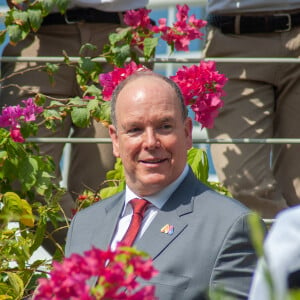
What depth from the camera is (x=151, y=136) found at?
10.7 feet

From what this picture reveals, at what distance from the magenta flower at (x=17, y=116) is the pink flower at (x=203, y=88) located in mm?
639

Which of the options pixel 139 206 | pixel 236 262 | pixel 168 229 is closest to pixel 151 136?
pixel 139 206

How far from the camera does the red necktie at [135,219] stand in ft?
10.2

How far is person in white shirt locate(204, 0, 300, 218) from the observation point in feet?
14.6

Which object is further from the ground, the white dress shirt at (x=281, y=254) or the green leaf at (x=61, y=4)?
the white dress shirt at (x=281, y=254)

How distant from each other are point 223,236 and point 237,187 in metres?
1.50

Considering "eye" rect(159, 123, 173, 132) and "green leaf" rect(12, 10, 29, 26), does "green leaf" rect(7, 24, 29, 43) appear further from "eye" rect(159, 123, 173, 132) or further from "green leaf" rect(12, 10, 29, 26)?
"eye" rect(159, 123, 173, 132)

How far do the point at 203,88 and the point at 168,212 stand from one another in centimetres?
112

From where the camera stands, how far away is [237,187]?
4.45 meters

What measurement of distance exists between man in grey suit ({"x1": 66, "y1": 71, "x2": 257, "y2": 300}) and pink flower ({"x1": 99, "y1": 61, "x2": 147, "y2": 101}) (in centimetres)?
60

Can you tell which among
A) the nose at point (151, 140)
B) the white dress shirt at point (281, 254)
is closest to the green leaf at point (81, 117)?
the nose at point (151, 140)

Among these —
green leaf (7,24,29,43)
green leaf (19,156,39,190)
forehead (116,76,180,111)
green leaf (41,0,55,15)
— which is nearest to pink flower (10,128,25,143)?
green leaf (19,156,39,190)

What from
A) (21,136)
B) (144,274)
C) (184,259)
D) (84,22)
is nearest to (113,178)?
(21,136)

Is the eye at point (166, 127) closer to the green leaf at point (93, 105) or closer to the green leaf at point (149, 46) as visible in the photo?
the green leaf at point (93, 105)
